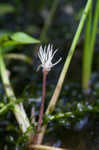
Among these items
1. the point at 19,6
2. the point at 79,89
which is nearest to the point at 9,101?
the point at 79,89

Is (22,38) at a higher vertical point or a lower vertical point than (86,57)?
higher

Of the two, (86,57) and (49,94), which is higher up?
(86,57)

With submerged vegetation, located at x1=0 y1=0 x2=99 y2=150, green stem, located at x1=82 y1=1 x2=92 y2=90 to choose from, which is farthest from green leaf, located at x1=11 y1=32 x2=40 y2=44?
green stem, located at x1=82 y1=1 x2=92 y2=90

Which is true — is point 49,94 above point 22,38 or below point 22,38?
below

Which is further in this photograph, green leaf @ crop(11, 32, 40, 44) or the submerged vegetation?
green leaf @ crop(11, 32, 40, 44)

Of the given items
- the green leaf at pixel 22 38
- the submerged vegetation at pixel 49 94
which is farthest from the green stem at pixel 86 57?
the green leaf at pixel 22 38

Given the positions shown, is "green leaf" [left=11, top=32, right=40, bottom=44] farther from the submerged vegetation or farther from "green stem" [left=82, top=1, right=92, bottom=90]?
"green stem" [left=82, top=1, right=92, bottom=90]

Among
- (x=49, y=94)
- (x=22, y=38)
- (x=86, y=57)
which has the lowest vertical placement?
(x=49, y=94)

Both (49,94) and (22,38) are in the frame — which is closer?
(22,38)

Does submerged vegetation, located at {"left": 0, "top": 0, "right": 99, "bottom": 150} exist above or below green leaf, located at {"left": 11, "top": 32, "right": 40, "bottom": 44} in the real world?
below

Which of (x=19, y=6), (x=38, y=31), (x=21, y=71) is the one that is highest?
(x=19, y=6)

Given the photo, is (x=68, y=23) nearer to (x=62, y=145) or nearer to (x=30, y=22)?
(x=30, y=22)
